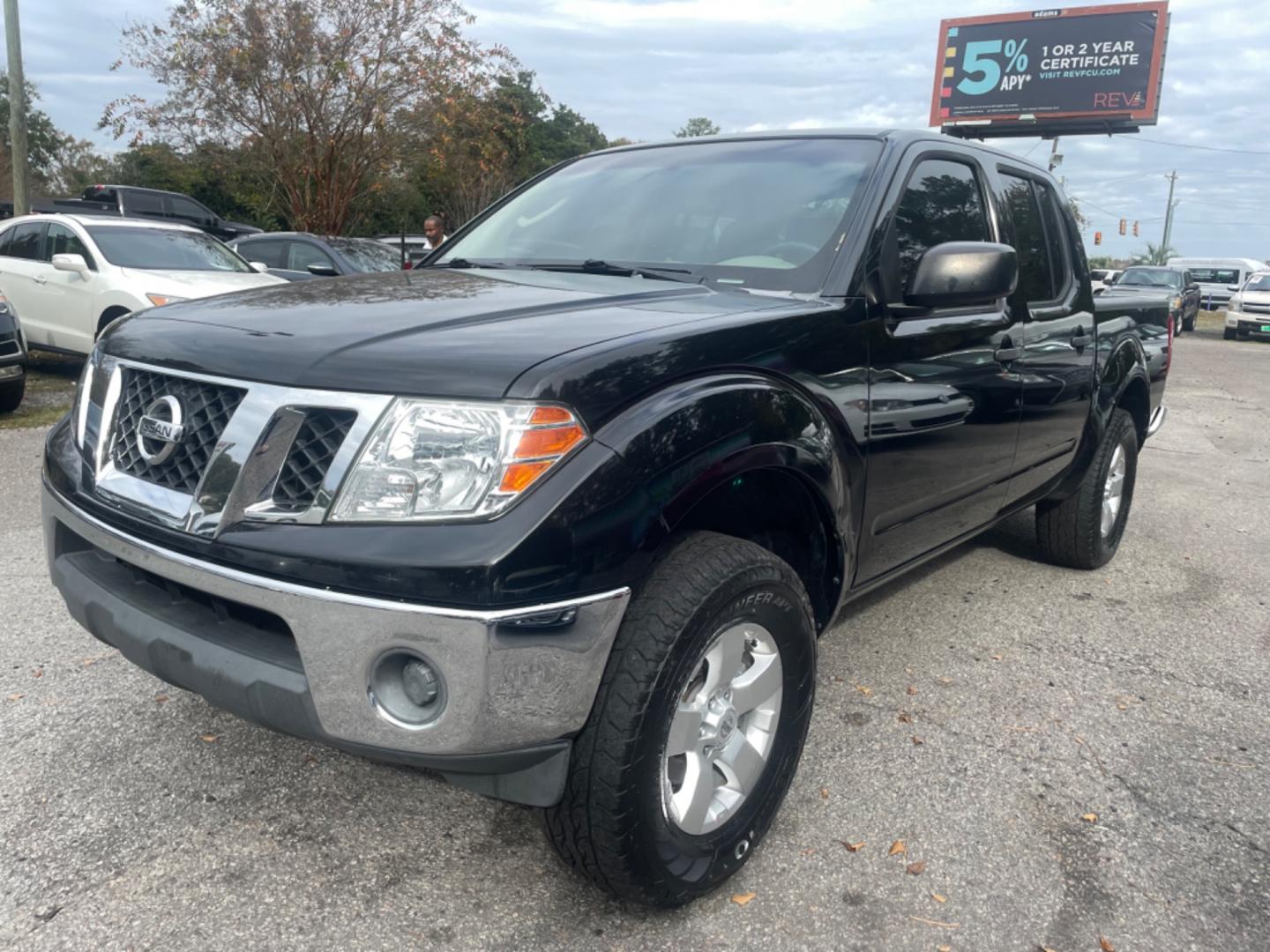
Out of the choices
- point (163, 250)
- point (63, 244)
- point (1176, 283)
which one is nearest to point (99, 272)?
point (163, 250)

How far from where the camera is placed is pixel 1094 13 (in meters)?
34.0

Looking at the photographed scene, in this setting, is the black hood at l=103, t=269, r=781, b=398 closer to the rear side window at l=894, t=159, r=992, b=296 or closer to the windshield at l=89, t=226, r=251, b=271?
the rear side window at l=894, t=159, r=992, b=296

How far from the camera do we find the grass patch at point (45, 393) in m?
7.81

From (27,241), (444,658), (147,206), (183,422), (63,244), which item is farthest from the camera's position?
(147,206)

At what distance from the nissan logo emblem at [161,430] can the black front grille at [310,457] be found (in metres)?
0.33

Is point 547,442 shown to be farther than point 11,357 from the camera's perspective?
No

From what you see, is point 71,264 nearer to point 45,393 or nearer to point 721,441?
point 45,393

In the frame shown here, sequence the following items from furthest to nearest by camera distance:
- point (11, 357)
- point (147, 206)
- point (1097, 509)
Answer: point (147, 206) → point (11, 357) → point (1097, 509)

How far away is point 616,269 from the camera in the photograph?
9.88 ft

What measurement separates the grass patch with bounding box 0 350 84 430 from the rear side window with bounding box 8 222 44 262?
1067 mm

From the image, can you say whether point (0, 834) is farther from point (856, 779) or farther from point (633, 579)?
point (856, 779)

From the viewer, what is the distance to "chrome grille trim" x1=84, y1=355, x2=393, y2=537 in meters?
1.88

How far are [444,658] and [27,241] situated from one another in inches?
403

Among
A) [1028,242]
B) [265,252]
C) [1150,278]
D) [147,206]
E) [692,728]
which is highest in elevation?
[147,206]
